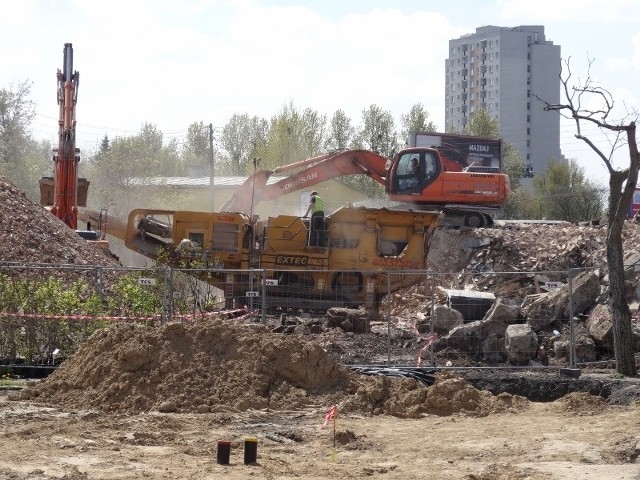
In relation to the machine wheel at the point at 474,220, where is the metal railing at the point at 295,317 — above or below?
below

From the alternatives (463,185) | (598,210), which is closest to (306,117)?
(598,210)

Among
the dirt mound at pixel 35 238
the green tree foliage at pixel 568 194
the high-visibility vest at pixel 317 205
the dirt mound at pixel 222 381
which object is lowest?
the dirt mound at pixel 222 381

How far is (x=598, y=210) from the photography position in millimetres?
65062

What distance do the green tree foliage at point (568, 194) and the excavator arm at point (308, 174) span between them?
33.7 meters

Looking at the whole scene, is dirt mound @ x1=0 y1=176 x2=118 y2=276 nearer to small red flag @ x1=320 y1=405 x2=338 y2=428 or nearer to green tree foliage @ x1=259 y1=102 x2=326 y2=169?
small red flag @ x1=320 y1=405 x2=338 y2=428

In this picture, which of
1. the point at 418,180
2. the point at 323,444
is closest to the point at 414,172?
the point at 418,180

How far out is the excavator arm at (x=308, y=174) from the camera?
2906cm

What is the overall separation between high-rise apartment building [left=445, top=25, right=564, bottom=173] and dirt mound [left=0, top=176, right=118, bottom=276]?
104m

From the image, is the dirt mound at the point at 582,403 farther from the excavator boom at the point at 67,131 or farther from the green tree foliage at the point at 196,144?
the green tree foliage at the point at 196,144

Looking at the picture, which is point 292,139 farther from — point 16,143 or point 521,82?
point 521,82

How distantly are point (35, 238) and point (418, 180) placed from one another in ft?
41.3

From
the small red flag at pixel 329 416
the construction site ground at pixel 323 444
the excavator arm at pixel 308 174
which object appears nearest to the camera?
the construction site ground at pixel 323 444

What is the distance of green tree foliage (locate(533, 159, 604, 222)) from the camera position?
66.2 metres

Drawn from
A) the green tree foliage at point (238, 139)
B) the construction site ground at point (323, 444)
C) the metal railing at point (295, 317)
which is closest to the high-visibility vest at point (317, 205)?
the metal railing at point (295, 317)
